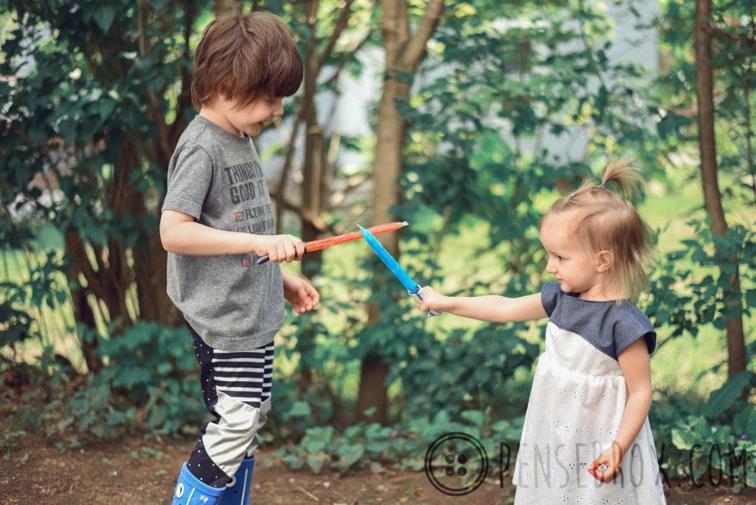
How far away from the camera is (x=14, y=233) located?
386 cm

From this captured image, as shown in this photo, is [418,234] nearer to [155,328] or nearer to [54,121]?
[155,328]

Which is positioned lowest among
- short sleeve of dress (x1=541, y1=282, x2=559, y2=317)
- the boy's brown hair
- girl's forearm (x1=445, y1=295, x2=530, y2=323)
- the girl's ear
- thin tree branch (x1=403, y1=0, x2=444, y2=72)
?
girl's forearm (x1=445, y1=295, x2=530, y2=323)

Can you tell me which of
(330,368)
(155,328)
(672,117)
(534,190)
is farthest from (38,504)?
(672,117)

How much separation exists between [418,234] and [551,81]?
824mm

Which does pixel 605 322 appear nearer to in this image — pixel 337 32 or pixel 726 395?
pixel 726 395

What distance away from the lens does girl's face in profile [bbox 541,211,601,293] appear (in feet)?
7.37

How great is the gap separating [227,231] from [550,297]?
781 mm

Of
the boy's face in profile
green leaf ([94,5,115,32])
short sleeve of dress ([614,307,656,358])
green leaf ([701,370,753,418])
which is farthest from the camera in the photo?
green leaf ([94,5,115,32])

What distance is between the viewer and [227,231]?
7.85ft

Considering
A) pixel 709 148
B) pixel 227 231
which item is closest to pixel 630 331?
pixel 227 231

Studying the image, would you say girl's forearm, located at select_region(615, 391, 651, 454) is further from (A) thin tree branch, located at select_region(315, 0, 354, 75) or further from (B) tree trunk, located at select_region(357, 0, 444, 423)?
(A) thin tree branch, located at select_region(315, 0, 354, 75)

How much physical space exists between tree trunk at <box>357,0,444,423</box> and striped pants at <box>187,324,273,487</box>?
5.34ft

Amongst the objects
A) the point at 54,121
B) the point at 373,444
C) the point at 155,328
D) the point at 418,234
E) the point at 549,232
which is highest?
the point at 54,121

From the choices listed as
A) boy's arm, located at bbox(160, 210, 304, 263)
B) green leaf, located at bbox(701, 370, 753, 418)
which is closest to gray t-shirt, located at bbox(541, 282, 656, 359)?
boy's arm, located at bbox(160, 210, 304, 263)
